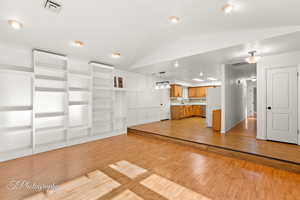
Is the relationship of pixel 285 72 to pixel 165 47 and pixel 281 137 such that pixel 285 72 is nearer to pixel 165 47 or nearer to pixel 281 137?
pixel 281 137

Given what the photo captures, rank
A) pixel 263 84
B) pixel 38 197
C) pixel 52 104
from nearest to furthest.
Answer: pixel 38 197
pixel 52 104
pixel 263 84

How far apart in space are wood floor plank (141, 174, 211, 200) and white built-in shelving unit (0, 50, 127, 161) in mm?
2997

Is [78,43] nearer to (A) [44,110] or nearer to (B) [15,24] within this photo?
(B) [15,24]

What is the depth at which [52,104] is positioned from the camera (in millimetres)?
3891

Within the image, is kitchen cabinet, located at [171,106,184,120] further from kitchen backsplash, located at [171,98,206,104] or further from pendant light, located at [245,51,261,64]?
pendant light, located at [245,51,261,64]

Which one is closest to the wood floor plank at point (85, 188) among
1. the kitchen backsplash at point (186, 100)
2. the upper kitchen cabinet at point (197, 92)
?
the kitchen backsplash at point (186, 100)

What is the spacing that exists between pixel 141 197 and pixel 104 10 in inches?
132

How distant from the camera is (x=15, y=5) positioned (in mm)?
2309

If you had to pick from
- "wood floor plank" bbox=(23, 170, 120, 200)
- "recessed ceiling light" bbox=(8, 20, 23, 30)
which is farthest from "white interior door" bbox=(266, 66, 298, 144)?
"recessed ceiling light" bbox=(8, 20, 23, 30)

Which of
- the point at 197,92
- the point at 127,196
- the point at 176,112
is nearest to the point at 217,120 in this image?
the point at 176,112

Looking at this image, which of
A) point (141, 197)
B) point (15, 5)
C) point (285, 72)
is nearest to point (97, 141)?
point (141, 197)

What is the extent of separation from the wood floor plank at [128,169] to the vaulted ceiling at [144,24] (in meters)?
3.14

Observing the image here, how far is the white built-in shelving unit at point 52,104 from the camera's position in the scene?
3.24 metres

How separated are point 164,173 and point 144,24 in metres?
3.21
